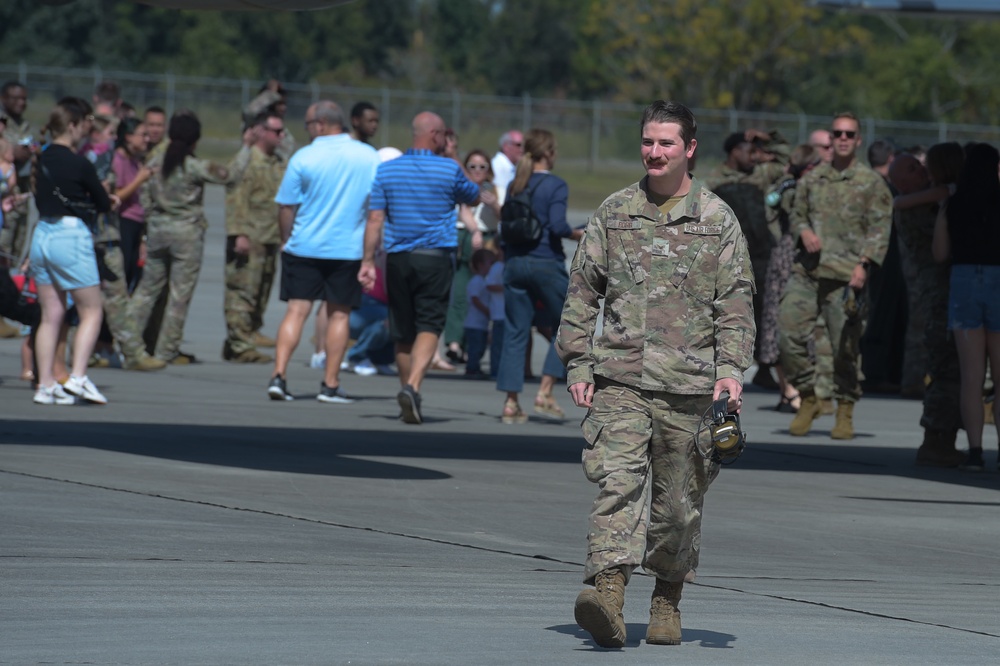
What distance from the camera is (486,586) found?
645 cm

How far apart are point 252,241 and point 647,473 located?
1047 cm

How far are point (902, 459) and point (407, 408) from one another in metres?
3.38

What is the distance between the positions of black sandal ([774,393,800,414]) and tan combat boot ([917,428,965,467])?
2889 millimetres

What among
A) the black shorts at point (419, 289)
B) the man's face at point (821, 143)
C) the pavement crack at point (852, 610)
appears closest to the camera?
the pavement crack at point (852, 610)

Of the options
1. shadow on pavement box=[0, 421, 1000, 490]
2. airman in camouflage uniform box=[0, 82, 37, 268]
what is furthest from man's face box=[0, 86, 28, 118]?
shadow on pavement box=[0, 421, 1000, 490]

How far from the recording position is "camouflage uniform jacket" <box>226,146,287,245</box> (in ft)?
50.8

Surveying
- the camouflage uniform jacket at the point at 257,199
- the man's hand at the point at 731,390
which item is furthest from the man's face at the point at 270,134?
the man's hand at the point at 731,390

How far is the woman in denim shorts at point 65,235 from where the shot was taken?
11.6 meters

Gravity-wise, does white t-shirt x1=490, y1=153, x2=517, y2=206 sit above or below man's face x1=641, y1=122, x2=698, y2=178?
below

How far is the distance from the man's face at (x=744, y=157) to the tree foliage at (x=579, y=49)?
37.9 meters

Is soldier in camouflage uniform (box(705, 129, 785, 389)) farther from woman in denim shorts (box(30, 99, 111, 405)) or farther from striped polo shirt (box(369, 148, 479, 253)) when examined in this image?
woman in denim shorts (box(30, 99, 111, 405))

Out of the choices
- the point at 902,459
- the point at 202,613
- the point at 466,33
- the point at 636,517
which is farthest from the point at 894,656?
the point at 466,33

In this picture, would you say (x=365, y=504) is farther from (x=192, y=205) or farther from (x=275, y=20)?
(x=275, y=20)

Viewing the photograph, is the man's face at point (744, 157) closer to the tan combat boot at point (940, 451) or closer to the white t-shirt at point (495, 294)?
the white t-shirt at point (495, 294)
